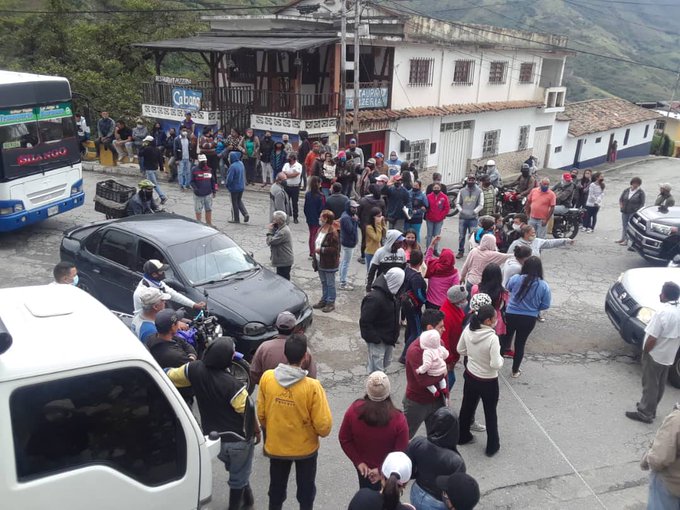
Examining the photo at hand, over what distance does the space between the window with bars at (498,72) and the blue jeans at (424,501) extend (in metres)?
23.8

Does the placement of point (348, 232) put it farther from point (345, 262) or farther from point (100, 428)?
point (100, 428)

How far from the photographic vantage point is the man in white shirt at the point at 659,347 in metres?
6.12

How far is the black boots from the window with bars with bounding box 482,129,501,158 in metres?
23.5

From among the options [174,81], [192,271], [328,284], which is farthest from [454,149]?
[192,271]

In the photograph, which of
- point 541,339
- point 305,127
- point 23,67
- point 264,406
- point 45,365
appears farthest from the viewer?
point 23,67

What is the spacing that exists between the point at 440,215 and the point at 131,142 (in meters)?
11.9

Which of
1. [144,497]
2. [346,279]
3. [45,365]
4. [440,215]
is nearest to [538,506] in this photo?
[144,497]

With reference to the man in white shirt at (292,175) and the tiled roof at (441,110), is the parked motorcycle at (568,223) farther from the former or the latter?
the tiled roof at (441,110)

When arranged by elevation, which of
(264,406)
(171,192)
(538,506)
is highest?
(264,406)

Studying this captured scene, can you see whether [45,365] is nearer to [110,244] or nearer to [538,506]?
[538,506]

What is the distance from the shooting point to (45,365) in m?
3.14

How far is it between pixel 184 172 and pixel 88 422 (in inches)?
530

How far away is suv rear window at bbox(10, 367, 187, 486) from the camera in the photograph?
3.08 m

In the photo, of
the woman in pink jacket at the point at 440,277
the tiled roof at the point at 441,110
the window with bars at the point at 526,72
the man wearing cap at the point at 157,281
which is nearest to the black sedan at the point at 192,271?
the man wearing cap at the point at 157,281
